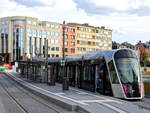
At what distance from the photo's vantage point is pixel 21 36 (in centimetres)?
9781

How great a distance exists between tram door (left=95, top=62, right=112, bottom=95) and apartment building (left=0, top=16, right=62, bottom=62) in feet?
252

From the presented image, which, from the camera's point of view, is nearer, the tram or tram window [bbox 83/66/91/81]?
the tram

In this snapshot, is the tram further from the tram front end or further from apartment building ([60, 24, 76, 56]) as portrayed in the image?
apartment building ([60, 24, 76, 56])

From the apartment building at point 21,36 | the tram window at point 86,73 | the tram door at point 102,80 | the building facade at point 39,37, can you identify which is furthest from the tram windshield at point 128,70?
the apartment building at point 21,36

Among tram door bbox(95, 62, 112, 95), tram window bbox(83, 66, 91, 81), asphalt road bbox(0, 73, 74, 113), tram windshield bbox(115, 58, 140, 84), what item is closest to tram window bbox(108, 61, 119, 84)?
tram windshield bbox(115, 58, 140, 84)

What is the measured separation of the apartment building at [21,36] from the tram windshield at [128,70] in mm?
78971

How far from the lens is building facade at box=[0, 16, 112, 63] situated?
97.6m

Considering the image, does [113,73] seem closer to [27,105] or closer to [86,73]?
[86,73]

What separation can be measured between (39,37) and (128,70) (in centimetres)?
8695

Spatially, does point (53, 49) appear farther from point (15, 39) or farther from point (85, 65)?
point (85, 65)

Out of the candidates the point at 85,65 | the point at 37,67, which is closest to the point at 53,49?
the point at 37,67

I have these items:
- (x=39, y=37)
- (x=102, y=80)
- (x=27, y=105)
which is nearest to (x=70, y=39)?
(x=39, y=37)

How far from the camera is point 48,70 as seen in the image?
2992 cm

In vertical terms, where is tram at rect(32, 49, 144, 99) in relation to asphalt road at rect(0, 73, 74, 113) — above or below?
above
